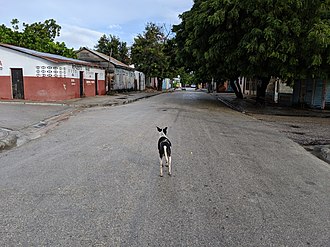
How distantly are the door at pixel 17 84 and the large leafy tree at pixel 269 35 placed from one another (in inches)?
528

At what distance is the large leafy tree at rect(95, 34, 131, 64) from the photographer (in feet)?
178

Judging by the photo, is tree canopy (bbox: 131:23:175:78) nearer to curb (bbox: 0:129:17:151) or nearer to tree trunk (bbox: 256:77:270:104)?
Result: tree trunk (bbox: 256:77:270:104)

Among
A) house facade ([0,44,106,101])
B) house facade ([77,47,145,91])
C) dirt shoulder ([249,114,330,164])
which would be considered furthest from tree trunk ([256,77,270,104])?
house facade ([77,47,145,91])

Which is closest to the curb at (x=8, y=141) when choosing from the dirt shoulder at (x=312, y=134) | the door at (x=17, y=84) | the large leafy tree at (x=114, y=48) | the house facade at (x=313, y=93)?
the dirt shoulder at (x=312, y=134)

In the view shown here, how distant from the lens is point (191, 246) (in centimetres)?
300

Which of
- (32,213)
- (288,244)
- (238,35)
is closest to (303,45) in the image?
(238,35)

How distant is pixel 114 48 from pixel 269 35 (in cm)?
4451

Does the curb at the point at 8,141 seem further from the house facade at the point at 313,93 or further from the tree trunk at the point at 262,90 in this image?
the house facade at the point at 313,93

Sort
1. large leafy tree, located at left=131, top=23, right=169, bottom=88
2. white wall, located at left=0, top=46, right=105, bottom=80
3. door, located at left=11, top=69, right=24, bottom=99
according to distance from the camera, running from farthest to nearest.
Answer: large leafy tree, located at left=131, top=23, right=169, bottom=88
door, located at left=11, top=69, right=24, bottom=99
white wall, located at left=0, top=46, right=105, bottom=80

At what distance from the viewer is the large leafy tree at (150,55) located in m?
44.2

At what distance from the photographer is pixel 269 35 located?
13266 millimetres

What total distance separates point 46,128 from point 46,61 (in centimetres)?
1172

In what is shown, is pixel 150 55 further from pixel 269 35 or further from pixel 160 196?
pixel 160 196

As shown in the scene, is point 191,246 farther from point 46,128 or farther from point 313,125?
point 313,125
